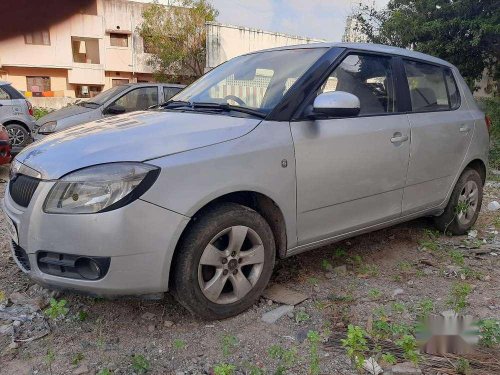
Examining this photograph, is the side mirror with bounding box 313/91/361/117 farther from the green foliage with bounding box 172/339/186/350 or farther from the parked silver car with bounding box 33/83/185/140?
the parked silver car with bounding box 33/83/185/140

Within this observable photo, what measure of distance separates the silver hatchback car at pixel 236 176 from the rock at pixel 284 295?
0.81 feet

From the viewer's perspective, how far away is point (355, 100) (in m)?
2.79

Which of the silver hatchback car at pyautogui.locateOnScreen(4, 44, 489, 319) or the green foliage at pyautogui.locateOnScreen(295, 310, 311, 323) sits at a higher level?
the silver hatchback car at pyautogui.locateOnScreen(4, 44, 489, 319)

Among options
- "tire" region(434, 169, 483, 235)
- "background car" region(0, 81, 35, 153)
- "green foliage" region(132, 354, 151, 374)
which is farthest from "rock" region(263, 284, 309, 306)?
"background car" region(0, 81, 35, 153)

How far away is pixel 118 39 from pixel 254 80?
2686 centimetres

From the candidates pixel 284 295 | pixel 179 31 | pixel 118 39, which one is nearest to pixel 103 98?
pixel 284 295

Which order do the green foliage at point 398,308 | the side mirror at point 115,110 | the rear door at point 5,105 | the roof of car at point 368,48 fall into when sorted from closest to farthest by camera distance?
the green foliage at point 398,308 < the roof of car at point 368,48 < the side mirror at point 115,110 < the rear door at point 5,105

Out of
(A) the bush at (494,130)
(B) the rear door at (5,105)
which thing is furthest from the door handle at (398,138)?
(B) the rear door at (5,105)

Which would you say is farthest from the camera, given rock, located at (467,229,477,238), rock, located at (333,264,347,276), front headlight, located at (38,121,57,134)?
front headlight, located at (38,121,57,134)

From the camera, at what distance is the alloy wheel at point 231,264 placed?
249 centimetres

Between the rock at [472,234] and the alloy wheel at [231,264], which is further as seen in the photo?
the rock at [472,234]

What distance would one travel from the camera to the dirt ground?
2.24 metres

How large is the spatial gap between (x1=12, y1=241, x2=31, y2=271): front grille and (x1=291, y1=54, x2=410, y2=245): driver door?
5.40ft

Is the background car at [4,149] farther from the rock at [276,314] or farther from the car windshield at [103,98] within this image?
the rock at [276,314]
